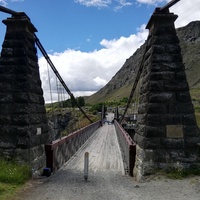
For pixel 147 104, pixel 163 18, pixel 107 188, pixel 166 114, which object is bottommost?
pixel 107 188

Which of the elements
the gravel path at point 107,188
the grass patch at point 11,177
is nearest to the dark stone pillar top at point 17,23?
the grass patch at point 11,177

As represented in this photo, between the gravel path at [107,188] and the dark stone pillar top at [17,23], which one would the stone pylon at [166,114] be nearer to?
the gravel path at [107,188]

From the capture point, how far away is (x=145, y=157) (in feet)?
28.6

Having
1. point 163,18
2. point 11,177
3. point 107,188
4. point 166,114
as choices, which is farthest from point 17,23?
point 107,188

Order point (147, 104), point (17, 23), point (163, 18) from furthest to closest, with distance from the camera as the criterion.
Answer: point (17, 23) → point (163, 18) → point (147, 104)

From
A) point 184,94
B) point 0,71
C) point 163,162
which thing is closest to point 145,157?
point 163,162

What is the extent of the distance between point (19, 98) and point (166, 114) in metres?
4.16

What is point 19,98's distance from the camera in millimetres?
9164

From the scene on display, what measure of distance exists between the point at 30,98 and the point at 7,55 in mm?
1467

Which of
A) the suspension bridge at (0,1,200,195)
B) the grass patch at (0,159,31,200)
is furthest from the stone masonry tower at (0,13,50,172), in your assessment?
the grass patch at (0,159,31,200)

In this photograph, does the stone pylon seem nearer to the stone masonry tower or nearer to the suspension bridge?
the suspension bridge

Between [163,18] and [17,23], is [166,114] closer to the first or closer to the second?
[163,18]

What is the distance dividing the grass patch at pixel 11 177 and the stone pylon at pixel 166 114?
10.3ft

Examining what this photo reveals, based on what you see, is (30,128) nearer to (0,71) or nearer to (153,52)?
(0,71)
